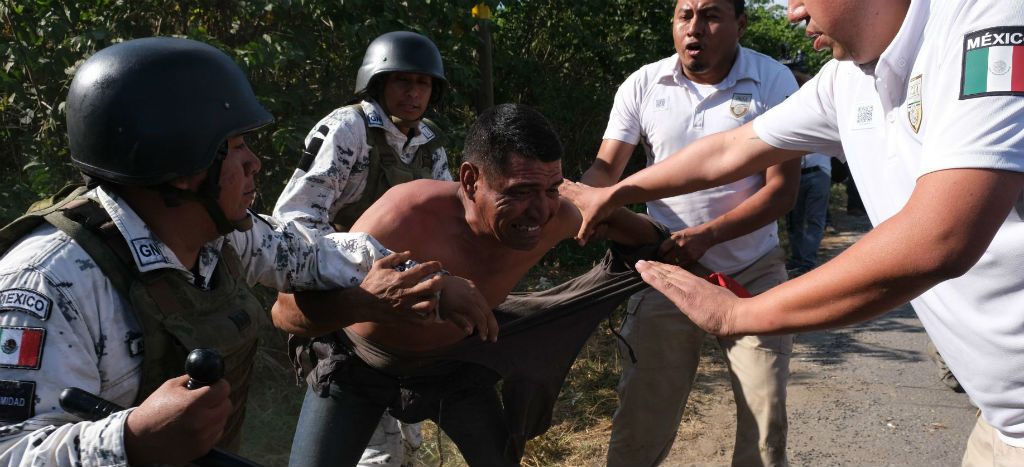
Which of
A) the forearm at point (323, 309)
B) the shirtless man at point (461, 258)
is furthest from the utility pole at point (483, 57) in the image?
the forearm at point (323, 309)

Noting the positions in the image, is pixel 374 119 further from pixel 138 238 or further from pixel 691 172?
pixel 138 238

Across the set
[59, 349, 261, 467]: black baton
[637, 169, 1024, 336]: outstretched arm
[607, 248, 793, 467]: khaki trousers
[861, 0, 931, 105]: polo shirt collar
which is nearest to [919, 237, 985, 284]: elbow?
[637, 169, 1024, 336]: outstretched arm

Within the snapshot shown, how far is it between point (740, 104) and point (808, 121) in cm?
125

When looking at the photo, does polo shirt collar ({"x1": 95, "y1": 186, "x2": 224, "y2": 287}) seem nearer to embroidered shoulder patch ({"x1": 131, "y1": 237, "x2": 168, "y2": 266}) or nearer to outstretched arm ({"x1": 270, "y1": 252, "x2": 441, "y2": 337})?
embroidered shoulder patch ({"x1": 131, "y1": 237, "x2": 168, "y2": 266})

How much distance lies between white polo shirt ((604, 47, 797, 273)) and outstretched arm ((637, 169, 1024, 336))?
1.93 meters

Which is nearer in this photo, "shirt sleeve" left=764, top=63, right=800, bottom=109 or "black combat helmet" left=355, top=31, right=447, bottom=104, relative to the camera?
"shirt sleeve" left=764, top=63, right=800, bottom=109

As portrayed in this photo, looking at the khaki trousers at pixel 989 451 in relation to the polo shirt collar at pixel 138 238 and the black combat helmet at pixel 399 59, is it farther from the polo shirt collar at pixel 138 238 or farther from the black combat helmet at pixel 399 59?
the black combat helmet at pixel 399 59

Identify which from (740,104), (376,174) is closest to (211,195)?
(376,174)

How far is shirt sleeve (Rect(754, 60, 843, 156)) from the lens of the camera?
277 centimetres

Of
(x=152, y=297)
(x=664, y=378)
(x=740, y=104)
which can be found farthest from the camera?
(x=740, y=104)

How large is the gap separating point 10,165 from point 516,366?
148 inches

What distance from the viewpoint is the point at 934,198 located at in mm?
1782

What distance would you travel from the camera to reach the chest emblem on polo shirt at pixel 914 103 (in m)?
2.01

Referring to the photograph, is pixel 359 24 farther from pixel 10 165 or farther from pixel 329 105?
pixel 10 165
